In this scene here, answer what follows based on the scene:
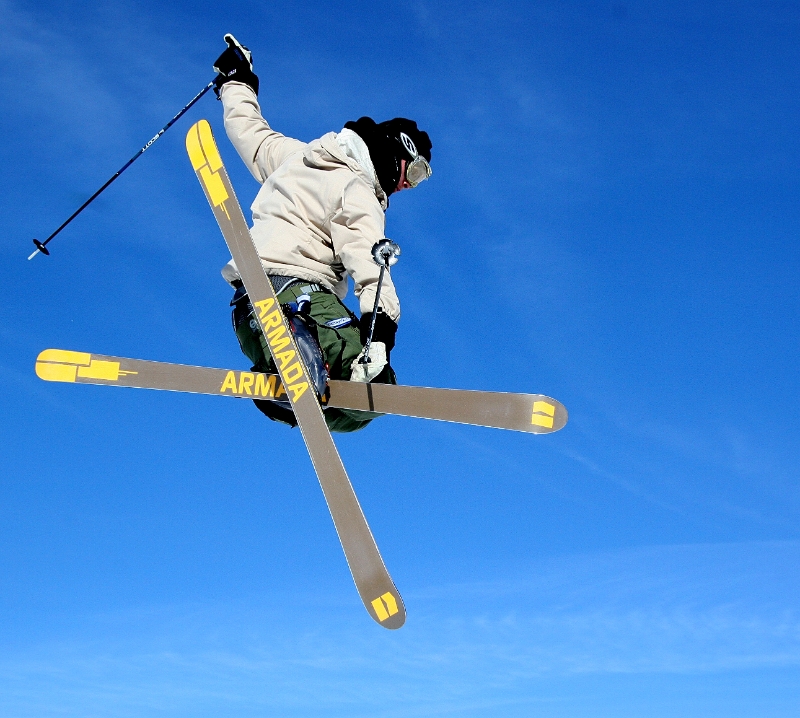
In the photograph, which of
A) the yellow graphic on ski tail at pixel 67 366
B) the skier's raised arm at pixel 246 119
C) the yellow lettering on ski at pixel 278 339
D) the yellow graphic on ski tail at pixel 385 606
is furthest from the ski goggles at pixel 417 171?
the yellow graphic on ski tail at pixel 385 606

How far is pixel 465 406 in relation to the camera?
17.2 ft

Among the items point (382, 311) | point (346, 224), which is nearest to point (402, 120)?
point (346, 224)

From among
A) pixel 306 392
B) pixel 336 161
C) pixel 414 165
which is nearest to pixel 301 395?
pixel 306 392

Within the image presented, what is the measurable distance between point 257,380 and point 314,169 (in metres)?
1.44

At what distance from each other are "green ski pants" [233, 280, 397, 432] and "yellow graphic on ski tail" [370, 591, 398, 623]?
3.79 ft

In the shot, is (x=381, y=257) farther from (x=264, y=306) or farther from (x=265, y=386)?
(x=265, y=386)

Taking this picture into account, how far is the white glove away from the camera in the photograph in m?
5.22

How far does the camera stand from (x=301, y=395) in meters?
5.21

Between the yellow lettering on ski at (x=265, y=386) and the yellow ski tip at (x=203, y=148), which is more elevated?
the yellow ski tip at (x=203, y=148)

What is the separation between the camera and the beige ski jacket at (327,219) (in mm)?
5453

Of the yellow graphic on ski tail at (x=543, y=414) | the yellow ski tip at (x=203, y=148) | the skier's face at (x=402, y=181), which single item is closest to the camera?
the yellow graphic on ski tail at (x=543, y=414)

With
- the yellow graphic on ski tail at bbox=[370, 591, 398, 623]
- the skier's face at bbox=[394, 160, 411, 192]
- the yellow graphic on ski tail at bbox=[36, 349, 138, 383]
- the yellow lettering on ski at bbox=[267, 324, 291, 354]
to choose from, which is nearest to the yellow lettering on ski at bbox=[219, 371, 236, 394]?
the yellow lettering on ski at bbox=[267, 324, 291, 354]

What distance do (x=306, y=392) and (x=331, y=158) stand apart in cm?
164

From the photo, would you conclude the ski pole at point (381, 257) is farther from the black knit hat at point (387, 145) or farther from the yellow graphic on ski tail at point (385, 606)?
the yellow graphic on ski tail at point (385, 606)
